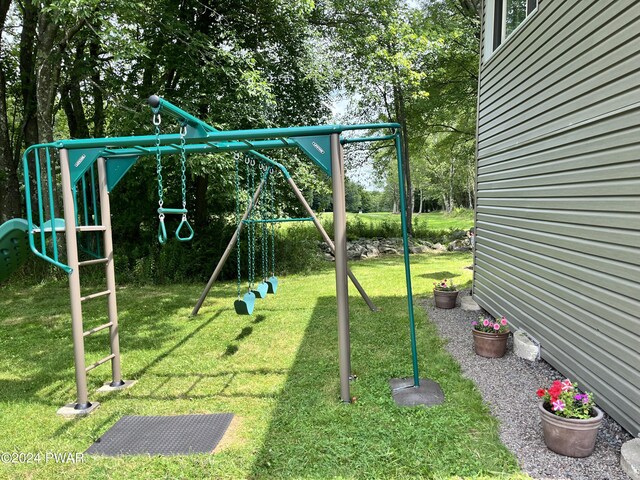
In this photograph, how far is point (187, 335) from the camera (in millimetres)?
5297

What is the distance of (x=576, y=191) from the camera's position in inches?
130

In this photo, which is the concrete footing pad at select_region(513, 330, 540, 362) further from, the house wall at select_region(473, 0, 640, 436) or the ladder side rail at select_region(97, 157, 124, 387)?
the ladder side rail at select_region(97, 157, 124, 387)

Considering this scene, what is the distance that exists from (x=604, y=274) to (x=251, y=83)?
5.78m

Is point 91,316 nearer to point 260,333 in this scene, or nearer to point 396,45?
point 260,333

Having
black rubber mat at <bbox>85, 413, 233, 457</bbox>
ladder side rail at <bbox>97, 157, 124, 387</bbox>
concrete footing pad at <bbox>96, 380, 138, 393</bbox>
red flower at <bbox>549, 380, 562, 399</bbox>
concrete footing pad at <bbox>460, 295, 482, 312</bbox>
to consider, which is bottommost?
black rubber mat at <bbox>85, 413, 233, 457</bbox>

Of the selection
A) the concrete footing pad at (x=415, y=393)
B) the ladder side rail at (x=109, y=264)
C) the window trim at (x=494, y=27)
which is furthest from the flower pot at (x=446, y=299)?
the ladder side rail at (x=109, y=264)

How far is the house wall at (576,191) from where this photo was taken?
105 inches

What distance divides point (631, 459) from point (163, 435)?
2829mm

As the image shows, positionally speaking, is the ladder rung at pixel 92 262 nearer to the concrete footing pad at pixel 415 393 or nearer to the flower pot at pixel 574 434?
the concrete footing pad at pixel 415 393

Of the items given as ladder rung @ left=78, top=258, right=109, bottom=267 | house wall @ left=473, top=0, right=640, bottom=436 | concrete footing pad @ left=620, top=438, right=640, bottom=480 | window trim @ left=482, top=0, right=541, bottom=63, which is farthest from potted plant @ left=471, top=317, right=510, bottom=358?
ladder rung @ left=78, top=258, right=109, bottom=267

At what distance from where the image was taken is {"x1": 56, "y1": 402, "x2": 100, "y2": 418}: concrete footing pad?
10.6 feet

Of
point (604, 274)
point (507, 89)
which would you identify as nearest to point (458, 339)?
point (604, 274)

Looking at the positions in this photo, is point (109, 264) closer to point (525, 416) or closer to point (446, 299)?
point (525, 416)

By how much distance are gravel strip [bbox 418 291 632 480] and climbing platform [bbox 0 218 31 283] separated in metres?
4.05
